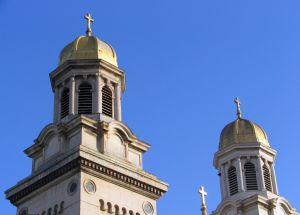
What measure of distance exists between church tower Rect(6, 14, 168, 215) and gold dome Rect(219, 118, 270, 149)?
12.8 meters

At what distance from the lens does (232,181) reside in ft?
185

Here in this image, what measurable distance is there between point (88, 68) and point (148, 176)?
6470 mm

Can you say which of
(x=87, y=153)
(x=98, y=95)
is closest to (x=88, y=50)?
(x=98, y=95)

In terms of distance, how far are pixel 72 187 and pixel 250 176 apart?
1799 centimetres

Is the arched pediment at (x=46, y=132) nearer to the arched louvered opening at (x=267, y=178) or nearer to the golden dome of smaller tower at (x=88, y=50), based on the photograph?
the golden dome of smaller tower at (x=88, y=50)

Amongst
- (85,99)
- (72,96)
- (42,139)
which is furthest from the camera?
(85,99)

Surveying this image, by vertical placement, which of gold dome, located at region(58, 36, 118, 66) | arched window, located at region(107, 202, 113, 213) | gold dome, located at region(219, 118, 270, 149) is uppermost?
gold dome, located at region(219, 118, 270, 149)

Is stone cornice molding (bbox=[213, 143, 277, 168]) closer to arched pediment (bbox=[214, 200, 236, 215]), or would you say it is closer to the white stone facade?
the white stone facade

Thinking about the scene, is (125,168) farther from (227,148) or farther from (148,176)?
(227,148)

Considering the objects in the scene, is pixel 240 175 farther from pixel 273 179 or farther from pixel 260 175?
pixel 273 179

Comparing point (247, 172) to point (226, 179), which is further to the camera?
point (226, 179)

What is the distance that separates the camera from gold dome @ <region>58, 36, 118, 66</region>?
151 ft

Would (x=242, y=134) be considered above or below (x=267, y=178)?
above

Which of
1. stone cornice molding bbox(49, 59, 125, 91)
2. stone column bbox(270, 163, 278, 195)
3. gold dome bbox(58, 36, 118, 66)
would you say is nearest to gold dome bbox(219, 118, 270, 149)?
stone column bbox(270, 163, 278, 195)
